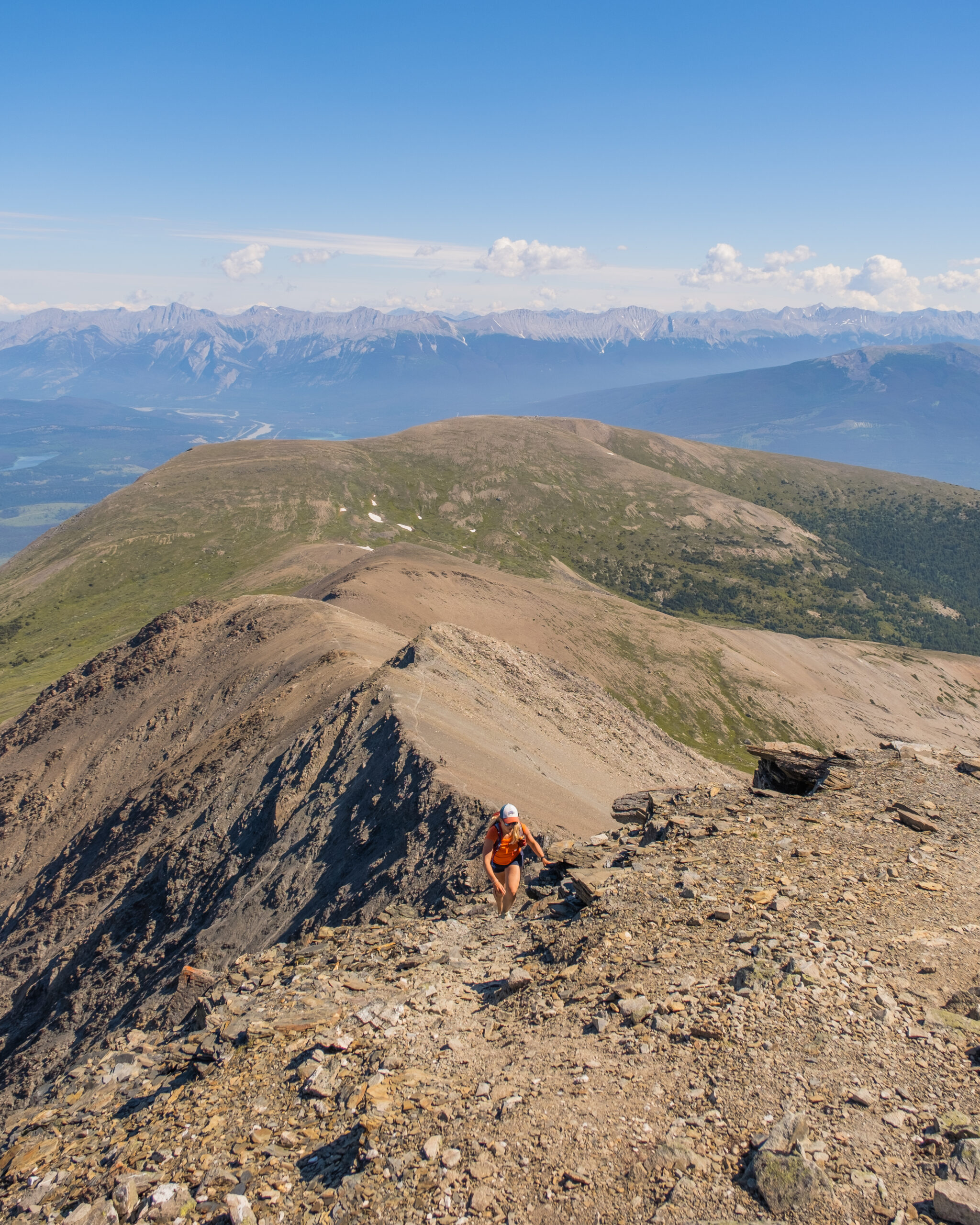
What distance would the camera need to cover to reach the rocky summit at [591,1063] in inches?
394

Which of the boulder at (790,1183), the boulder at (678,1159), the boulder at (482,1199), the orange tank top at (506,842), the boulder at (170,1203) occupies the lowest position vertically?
the boulder at (170,1203)

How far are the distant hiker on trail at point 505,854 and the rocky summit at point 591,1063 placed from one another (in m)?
0.55

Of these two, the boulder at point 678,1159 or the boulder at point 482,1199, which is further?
the boulder at point 678,1159

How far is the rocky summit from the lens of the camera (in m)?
10.0

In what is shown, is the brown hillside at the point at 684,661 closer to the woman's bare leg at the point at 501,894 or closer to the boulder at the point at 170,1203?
the woman's bare leg at the point at 501,894

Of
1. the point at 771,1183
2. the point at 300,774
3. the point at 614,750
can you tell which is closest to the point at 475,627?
the point at 614,750

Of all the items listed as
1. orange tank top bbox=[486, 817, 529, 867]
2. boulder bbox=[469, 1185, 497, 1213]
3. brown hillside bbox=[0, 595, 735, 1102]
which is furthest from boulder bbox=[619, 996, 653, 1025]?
brown hillside bbox=[0, 595, 735, 1102]

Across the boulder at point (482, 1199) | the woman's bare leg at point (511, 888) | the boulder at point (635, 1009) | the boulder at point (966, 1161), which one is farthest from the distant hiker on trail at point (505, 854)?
the boulder at point (966, 1161)

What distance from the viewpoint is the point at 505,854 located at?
1956 cm

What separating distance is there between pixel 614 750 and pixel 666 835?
29.0 meters

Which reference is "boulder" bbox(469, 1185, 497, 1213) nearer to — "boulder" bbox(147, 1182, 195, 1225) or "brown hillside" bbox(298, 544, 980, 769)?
"boulder" bbox(147, 1182, 195, 1225)

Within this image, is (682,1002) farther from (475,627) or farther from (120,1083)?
(475,627)

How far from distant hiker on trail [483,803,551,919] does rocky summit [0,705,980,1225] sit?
55 cm

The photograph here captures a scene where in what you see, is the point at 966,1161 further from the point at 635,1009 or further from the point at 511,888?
the point at 511,888
